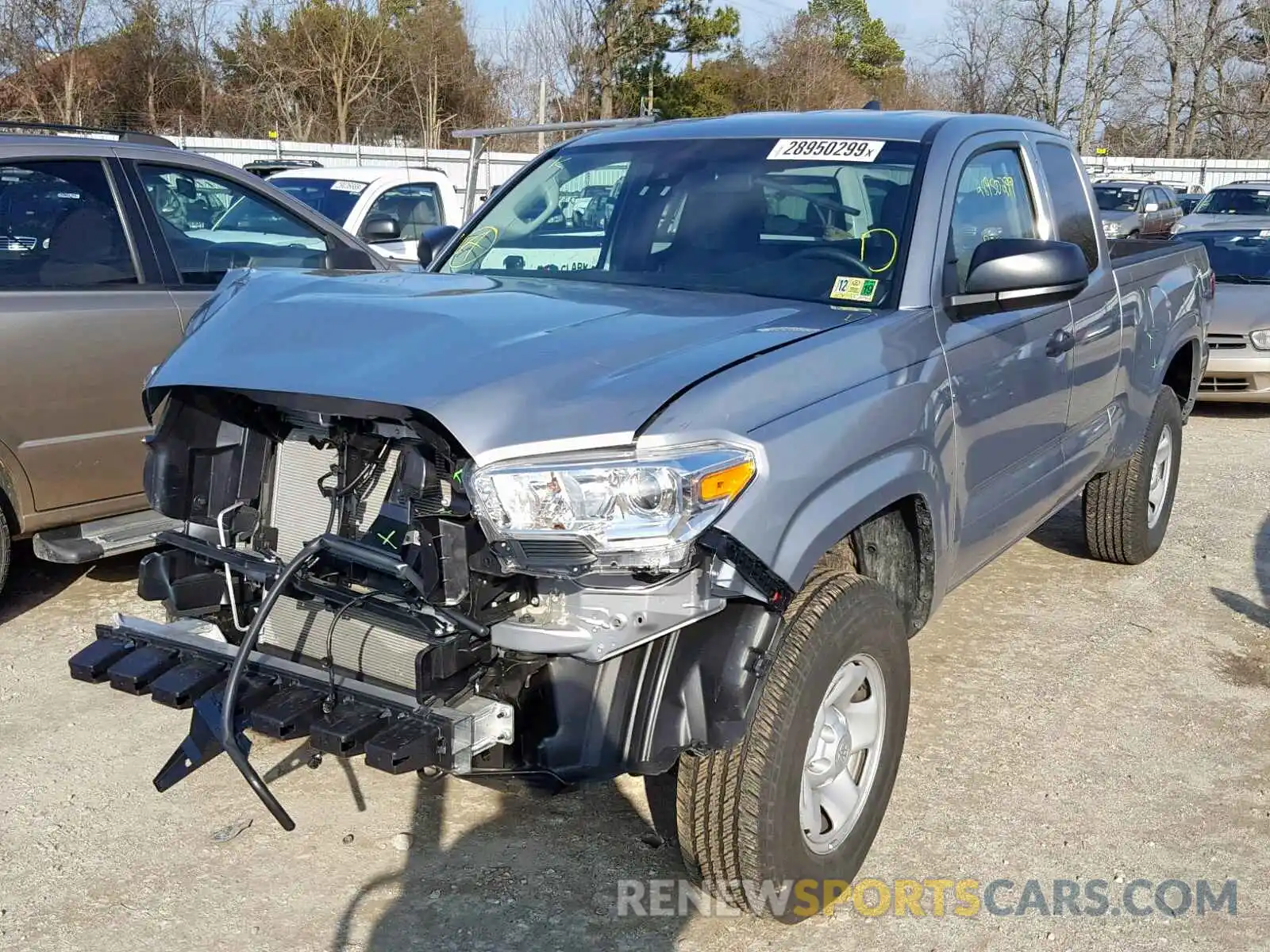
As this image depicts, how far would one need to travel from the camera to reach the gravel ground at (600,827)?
9.82 feet

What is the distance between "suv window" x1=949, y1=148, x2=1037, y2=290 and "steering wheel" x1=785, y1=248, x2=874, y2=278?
0.92ft

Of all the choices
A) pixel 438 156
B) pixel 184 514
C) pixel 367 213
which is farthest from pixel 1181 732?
pixel 438 156

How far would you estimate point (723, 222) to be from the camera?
3744mm

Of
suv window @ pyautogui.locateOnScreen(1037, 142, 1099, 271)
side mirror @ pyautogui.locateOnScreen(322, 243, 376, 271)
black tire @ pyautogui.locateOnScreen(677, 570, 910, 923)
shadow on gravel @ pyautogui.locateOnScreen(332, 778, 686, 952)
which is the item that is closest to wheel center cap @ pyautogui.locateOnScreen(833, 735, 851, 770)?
black tire @ pyautogui.locateOnScreen(677, 570, 910, 923)

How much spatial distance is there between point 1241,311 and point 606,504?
29.5ft

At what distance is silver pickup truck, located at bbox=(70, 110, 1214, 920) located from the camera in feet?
8.09

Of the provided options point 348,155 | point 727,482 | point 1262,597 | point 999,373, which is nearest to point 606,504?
point 727,482

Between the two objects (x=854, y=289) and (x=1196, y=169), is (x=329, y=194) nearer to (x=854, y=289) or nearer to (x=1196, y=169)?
(x=854, y=289)

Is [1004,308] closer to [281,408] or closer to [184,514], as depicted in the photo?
[281,408]

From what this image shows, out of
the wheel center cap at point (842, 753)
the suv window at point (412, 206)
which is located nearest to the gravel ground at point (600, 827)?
the wheel center cap at point (842, 753)

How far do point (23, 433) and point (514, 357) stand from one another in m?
2.83

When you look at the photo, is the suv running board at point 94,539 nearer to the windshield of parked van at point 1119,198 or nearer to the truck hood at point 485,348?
the truck hood at point 485,348

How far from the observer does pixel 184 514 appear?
10.3 feet

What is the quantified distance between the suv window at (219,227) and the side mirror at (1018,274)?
9.74ft
